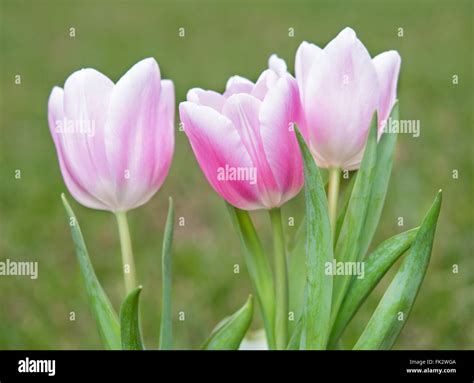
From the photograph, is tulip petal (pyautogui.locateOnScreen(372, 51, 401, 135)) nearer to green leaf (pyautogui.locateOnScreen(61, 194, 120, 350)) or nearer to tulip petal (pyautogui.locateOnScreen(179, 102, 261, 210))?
tulip petal (pyautogui.locateOnScreen(179, 102, 261, 210))

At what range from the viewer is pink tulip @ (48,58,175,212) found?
0.54 m

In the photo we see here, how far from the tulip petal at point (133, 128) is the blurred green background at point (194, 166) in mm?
566

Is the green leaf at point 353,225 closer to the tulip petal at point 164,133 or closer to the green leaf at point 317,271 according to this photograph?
the green leaf at point 317,271

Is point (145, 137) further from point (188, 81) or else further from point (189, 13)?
point (189, 13)

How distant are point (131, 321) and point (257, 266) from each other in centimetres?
10

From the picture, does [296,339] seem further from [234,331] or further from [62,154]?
[62,154]

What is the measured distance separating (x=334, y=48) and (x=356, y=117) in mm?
47

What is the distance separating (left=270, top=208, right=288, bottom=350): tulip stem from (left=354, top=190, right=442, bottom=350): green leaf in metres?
0.05

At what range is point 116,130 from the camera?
0.54 meters

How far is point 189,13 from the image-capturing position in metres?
2.31

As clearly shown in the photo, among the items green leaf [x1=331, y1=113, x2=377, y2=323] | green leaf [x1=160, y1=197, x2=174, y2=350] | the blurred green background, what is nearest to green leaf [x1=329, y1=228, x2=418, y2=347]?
green leaf [x1=331, y1=113, x2=377, y2=323]

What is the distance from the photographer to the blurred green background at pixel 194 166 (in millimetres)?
1180

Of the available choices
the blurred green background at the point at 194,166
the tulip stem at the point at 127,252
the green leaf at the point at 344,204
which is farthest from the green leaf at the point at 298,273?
the blurred green background at the point at 194,166

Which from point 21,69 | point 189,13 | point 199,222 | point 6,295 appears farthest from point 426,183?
point 21,69
